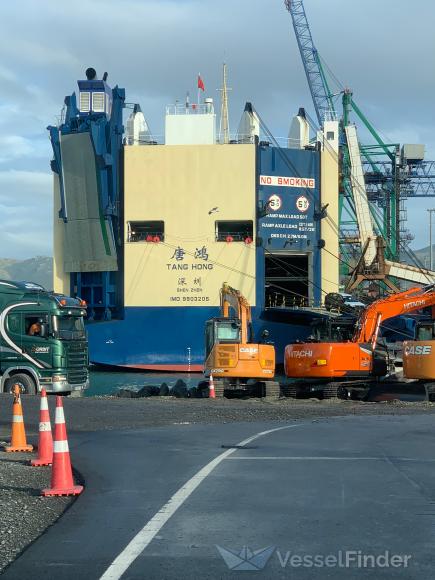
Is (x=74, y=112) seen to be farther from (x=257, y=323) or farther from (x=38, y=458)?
(x=38, y=458)

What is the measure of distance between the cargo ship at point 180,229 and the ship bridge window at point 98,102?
104cm

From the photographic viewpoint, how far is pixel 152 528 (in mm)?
7648

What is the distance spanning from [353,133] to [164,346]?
2334 cm

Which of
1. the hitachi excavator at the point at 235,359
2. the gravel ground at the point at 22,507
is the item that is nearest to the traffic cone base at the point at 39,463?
the gravel ground at the point at 22,507

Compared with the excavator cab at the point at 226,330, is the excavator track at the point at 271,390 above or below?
below

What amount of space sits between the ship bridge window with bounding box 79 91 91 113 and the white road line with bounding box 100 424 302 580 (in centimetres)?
4800

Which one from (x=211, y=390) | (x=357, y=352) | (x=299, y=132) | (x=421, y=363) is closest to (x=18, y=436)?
(x=211, y=390)

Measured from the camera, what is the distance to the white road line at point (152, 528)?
248 inches

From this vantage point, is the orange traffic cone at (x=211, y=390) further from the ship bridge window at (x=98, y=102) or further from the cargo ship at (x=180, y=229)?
the ship bridge window at (x=98, y=102)

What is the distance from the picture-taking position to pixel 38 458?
12.5m

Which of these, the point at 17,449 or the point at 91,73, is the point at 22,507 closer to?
the point at 17,449

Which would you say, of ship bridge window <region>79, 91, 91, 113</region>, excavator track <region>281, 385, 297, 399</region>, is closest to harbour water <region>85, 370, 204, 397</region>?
excavator track <region>281, 385, 297, 399</region>

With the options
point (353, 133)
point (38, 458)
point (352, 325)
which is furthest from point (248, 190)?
point (38, 458)

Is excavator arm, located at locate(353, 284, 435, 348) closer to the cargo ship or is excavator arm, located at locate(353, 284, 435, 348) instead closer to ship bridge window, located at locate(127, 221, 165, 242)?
the cargo ship
